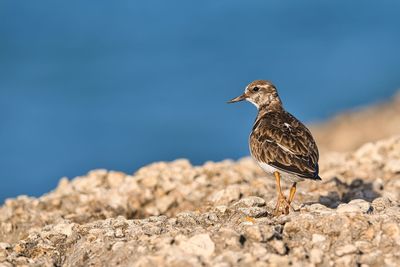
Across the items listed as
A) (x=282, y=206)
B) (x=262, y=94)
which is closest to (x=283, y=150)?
(x=282, y=206)

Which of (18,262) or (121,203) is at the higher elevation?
(121,203)

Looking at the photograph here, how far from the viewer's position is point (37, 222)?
10367 millimetres

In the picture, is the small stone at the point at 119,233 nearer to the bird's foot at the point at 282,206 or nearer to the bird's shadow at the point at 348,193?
the bird's foot at the point at 282,206

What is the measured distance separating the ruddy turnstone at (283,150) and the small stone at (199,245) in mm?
1950

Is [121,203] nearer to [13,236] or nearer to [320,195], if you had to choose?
[13,236]

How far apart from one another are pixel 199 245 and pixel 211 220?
166 cm

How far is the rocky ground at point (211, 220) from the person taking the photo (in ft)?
21.1

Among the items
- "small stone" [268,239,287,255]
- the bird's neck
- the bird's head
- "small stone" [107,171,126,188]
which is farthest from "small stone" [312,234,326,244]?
"small stone" [107,171,126,188]

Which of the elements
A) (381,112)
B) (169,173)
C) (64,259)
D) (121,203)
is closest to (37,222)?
(121,203)

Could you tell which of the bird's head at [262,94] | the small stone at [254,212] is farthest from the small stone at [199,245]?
the bird's head at [262,94]

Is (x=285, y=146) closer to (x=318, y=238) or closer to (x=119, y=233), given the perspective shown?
(x=318, y=238)

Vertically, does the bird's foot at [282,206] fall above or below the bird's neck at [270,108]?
below

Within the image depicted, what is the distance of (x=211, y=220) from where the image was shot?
26.3 feet

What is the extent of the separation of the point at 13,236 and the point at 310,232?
4.60 m
